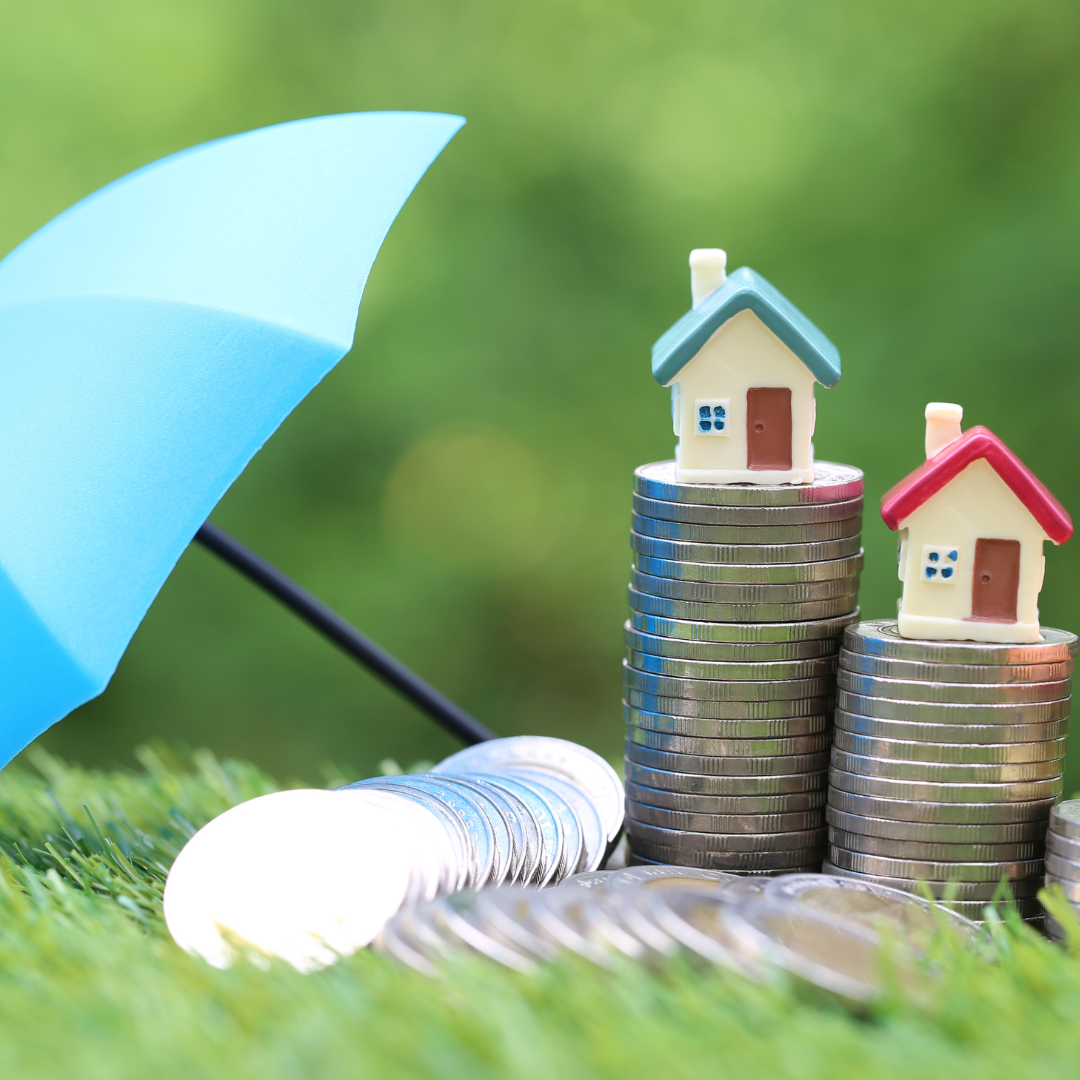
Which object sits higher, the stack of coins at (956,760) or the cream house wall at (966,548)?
the cream house wall at (966,548)

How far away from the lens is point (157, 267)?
1.93 metres

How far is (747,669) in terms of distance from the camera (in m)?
2.04

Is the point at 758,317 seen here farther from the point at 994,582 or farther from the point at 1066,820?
the point at 1066,820

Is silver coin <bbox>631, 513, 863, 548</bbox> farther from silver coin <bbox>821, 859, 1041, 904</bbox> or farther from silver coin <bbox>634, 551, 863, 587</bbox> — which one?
silver coin <bbox>821, 859, 1041, 904</bbox>

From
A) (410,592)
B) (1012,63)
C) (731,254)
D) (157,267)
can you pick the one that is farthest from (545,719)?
(157,267)

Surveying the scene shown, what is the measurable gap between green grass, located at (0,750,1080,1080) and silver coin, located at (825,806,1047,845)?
0.21 m

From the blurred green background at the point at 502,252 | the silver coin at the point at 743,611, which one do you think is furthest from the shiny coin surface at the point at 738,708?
the blurred green background at the point at 502,252

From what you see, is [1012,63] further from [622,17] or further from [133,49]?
[133,49]

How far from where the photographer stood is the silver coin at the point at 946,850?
1929mm

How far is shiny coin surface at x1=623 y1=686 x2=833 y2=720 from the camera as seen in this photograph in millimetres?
2049

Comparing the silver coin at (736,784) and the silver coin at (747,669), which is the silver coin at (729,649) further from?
the silver coin at (736,784)

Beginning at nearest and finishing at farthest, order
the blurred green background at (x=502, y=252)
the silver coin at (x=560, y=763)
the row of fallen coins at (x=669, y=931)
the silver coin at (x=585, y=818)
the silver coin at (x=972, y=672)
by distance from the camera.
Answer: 1. the row of fallen coins at (x=669, y=931)
2. the silver coin at (x=972, y=672)
3. the silver coin at (x=585, y=818)
4. the silver coin at (x=560, y=763)
5. the blurred green background at (x=502, y=252)

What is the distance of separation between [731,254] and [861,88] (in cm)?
84

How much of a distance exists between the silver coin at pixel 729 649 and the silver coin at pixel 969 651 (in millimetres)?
109
